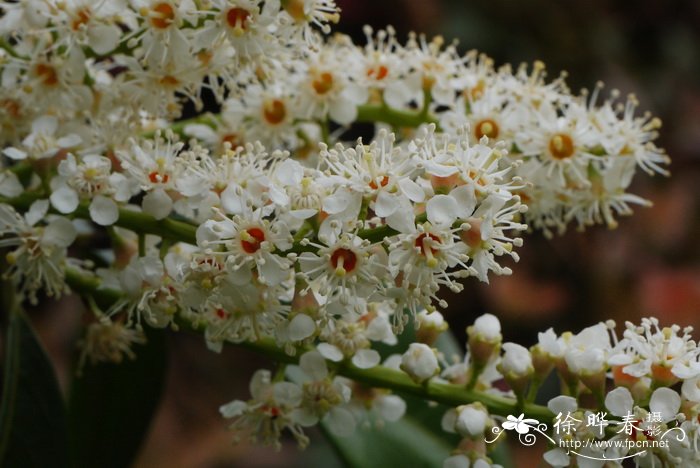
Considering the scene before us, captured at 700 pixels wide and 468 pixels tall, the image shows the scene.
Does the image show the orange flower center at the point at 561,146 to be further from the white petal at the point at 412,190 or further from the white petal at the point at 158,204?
the white petal at the point at 158,204

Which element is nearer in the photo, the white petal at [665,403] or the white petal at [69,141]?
the white petal at [665,403]

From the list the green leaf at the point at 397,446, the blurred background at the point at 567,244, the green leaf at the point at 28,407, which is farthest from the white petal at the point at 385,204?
the blurred background at the point at 567,244

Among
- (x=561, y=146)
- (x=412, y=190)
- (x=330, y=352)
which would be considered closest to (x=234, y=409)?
(x=330, y=352)

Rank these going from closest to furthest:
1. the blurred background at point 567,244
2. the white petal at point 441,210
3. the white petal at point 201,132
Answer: the white petal at point 441,210 < the white petal at point 201,132 < the blurred background at point 567,244

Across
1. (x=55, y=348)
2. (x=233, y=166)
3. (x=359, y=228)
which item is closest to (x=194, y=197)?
(x=233, y=166)

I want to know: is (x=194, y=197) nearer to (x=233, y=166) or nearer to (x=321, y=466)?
(x=233, y=166)

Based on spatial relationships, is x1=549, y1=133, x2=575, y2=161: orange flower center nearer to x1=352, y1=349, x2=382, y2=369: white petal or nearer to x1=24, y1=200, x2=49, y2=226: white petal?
x1=352, y1=349, x2=382, y2=369: white petal
